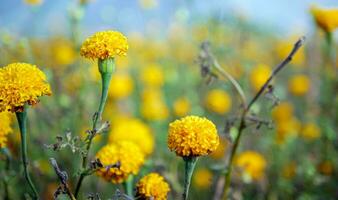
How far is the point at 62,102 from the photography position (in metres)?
2.90

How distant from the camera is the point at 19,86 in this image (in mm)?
1399

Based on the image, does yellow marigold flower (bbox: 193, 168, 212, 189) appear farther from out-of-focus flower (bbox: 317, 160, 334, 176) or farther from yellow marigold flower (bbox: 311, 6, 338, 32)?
yellow marigold flower (bbox: 311, 6, 338, 32)

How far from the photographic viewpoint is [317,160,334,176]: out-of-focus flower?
9.27 ft

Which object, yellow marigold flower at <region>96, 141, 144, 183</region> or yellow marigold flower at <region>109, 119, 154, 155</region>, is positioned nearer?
yellow marigold flower at <region>96, 141, 144, 183</region>

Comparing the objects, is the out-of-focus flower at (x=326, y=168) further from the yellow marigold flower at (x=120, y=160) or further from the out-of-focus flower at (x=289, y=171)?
the yellow marigold flower at (x=120, y=160)

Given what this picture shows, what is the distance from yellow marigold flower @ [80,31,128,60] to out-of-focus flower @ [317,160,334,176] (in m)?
1.79

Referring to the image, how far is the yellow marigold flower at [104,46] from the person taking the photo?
144cm

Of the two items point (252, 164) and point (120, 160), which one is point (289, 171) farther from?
point (120, 160)

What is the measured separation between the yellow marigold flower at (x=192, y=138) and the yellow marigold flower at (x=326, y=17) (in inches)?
54.4

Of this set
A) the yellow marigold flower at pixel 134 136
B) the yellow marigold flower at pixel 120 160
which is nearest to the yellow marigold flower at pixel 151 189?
the yellow marigold flower at pixel 120 160

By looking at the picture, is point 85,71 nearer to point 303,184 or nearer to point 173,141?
point 303,184

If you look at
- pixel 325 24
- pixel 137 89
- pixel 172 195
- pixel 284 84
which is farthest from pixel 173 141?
pixel 284 84

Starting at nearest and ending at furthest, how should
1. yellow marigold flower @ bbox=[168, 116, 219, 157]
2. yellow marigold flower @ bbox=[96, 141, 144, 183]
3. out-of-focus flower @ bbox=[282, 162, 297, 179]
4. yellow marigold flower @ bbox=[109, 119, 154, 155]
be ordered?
yellow marigold flower @ bbox=[168, 116, 219, 157] < yellow marigold flower @ bbox=[96, 141, 144, 183] < yellow marigold flower @ bbox=[109, 119, 154, 155] < out-of-focus flower @ bbox=[282, 162, 297, 179]

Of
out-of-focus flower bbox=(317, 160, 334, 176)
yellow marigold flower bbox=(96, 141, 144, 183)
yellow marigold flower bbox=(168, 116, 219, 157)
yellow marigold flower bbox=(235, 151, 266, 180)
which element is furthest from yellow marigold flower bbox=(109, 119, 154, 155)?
yellow marigold flower bbox=(168, 116, 219, 157)
